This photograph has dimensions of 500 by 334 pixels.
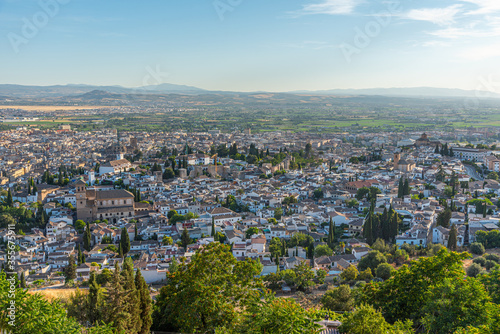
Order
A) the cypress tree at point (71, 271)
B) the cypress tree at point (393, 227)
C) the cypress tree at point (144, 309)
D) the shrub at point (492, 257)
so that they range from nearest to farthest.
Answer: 1. the cypress tree at point (144, 309)
2. the shrub at point (492, 257)
3. the cypress tree at point (71, 271)
4. the cypress tree at point (393, 227)

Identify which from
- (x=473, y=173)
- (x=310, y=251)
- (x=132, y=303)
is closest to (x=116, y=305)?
(x=132, y=303)

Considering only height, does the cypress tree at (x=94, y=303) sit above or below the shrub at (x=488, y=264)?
above

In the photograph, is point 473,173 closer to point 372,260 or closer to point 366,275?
point 372,260

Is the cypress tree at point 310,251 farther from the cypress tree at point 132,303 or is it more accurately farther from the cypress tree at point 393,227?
the cypress tree at point 132,303

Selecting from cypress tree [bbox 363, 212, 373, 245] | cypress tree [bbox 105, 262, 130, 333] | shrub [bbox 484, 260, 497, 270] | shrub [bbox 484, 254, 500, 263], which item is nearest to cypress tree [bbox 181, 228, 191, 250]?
cypress tree [bbox 363, 212, 373, 245]

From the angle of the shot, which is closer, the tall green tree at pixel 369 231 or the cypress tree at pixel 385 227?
the tall green tree at pixel 369 231

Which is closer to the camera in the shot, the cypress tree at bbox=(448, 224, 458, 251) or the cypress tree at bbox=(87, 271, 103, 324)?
the cypress tree at bbox=(87, 271, 103, 324)

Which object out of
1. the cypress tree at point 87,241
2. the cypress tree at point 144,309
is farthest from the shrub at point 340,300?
the cypress tree at point 87,241

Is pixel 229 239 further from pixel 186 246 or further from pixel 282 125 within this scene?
pixel 282 125

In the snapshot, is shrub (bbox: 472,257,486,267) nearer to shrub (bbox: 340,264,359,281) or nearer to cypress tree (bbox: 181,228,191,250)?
shrub (bbox: 340,264,359,281)
